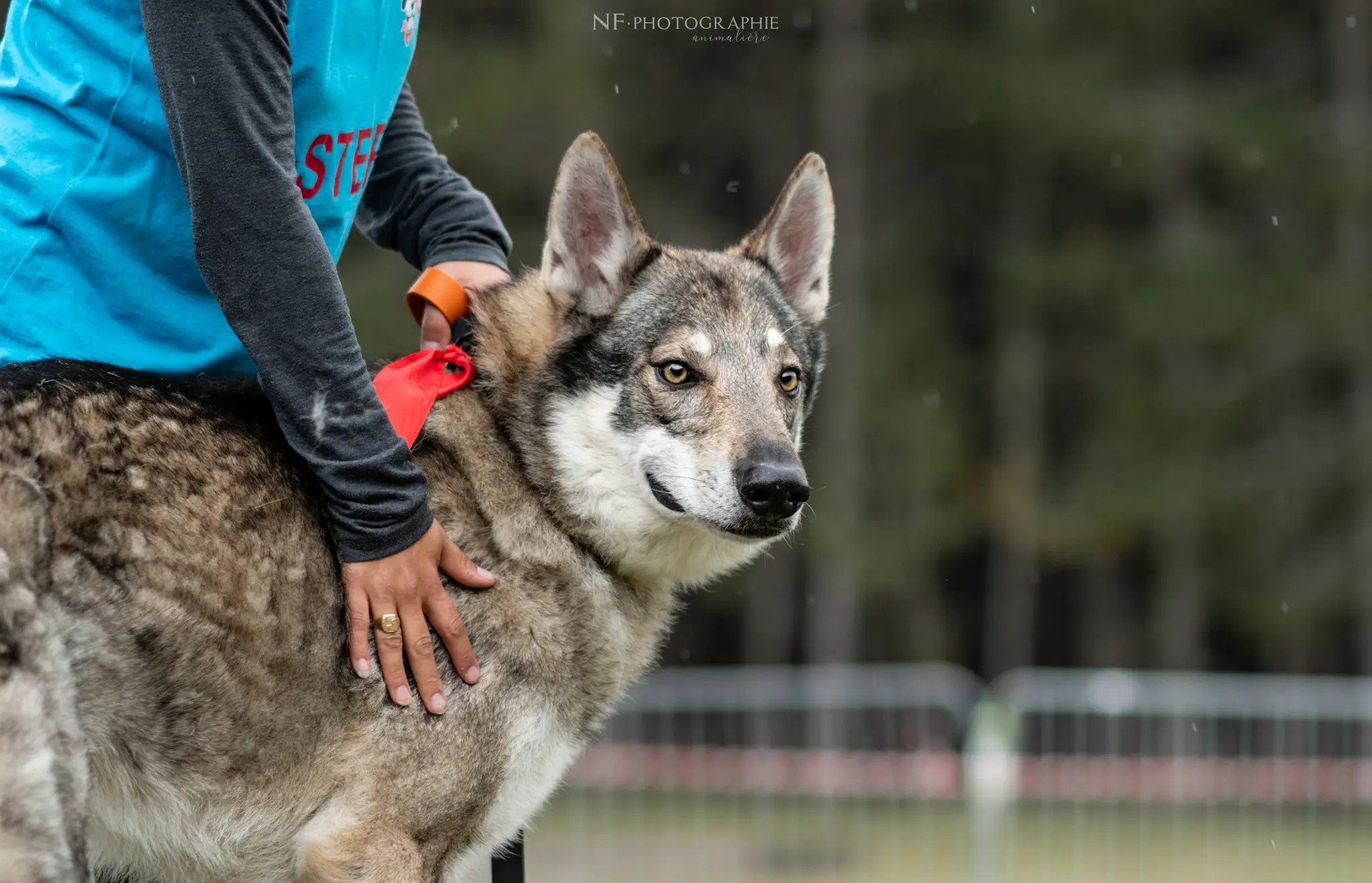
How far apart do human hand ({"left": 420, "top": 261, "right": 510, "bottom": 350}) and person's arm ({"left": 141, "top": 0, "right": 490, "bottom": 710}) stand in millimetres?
826

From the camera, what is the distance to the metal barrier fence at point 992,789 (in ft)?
39.0

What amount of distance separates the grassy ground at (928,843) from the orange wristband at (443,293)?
8.21m

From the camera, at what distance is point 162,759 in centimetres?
255

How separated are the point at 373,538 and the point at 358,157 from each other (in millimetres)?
820

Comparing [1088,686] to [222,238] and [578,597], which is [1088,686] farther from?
[222,238]

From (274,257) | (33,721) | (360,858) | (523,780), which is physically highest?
(274,257)

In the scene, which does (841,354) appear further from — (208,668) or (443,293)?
(208,668)

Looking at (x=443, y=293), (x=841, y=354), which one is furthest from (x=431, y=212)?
(x=841, y=354)

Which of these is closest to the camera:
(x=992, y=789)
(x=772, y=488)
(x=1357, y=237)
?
(x=772, y=488)

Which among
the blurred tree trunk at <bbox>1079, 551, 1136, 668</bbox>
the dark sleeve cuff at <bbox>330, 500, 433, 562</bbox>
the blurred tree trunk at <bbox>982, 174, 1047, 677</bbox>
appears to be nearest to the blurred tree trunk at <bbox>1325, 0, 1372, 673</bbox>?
the blurred tree trunk at <bbox>1079, 551, 1136, 668</bbox>

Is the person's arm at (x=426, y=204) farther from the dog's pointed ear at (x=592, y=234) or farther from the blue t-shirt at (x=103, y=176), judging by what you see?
the blue t-shirt at (x=103, y=176)

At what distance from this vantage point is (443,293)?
3453mm

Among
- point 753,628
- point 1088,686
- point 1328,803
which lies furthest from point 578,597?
point 753,628

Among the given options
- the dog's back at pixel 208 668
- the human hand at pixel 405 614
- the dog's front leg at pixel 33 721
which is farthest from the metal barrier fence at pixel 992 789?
the dog's front leg at pixel 33 721
